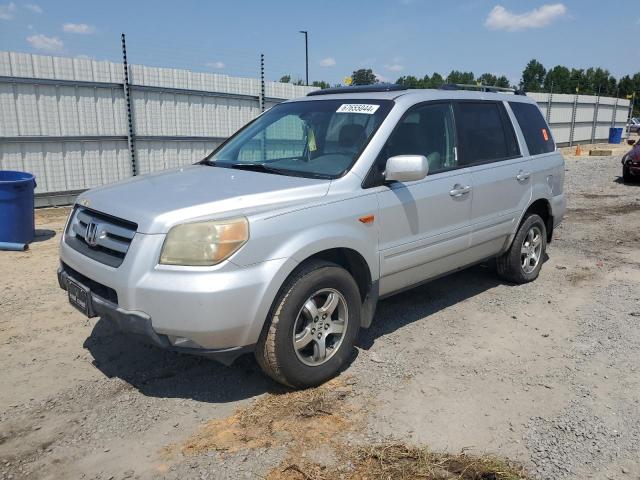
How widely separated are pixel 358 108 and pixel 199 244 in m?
1.85

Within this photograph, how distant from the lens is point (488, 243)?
5008 mm

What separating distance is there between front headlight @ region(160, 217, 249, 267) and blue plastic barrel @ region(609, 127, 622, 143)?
Answer: 108ft

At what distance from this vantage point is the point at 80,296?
334 cm

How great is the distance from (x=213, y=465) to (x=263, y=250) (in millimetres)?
1168

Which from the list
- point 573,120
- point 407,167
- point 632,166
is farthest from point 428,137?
point 573,120

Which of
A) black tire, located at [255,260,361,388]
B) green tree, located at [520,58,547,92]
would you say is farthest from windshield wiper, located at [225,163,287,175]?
green tree, located at [520,58,547,92]

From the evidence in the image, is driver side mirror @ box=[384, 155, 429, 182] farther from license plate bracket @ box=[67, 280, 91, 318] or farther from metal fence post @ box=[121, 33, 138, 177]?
metal fence post @ box=[121, 33, 138, 177]

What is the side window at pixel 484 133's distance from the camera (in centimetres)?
464

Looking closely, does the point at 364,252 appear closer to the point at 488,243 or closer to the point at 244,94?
the point at 488,243

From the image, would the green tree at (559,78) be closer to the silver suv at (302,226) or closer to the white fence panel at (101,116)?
the white fence panel at (101,116)

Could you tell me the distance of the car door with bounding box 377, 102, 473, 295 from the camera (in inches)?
152

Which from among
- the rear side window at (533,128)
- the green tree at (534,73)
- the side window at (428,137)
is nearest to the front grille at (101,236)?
the side window at (428,137)

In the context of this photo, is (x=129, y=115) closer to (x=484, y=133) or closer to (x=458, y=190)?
(x=484, y=133)

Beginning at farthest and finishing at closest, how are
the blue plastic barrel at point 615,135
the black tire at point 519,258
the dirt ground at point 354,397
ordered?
the blue plastic barrel at point 615,135, the black tire at point 519,258, the dirt ground at point 354,397
